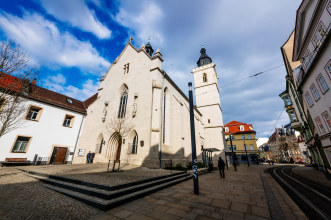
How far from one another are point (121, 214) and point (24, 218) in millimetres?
2383

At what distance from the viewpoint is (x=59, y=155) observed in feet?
53.3

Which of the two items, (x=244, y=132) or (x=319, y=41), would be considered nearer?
(x=319, y=41)

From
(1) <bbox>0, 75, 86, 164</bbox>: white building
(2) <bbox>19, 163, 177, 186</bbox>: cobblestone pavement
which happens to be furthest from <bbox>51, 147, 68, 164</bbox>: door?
(2) <bbox>19, 163, 177, 186</bbox>: cobblestone pavement

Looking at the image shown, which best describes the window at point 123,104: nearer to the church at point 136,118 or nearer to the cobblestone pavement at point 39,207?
the church at point 136,118

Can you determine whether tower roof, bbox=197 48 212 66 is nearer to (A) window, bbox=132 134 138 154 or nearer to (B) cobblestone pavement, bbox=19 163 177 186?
(A) window, bbox=132 134 138 154

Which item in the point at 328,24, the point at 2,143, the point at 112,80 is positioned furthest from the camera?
the point at 112,80

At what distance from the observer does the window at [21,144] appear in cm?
1337

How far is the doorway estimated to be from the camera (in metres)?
15.8

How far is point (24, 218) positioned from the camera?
3150 mm

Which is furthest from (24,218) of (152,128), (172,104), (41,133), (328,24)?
(328,24)

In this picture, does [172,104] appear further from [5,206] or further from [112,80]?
[5,206]

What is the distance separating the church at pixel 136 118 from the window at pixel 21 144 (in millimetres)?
5031

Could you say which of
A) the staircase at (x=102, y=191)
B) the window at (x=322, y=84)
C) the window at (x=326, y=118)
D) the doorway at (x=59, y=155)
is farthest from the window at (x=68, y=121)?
the window at (x=326, y=118)

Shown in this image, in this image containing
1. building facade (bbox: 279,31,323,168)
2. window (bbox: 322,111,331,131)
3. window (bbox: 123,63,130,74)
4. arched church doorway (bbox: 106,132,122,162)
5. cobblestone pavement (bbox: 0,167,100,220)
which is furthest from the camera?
window (bbox: 123,63,130,74)
